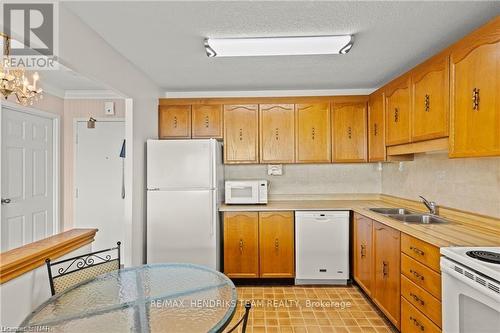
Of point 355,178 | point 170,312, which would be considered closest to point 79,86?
point 170,312

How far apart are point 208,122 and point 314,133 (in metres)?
1.37

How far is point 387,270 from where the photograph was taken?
2.45m

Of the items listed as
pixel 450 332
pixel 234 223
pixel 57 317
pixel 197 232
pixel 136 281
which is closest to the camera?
pixel 57 317

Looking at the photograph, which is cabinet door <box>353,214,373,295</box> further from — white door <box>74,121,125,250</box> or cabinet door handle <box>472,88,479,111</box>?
white door <box>74,121,125,250</box>

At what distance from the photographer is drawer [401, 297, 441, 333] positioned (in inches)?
72.2

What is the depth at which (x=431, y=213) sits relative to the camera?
105 inches

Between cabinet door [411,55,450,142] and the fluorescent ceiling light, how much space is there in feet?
2.16

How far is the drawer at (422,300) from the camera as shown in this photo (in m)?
1.77

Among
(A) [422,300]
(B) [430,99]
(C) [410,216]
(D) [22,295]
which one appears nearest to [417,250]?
(A) [422,300]

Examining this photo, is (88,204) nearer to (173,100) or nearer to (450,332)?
(173,100)

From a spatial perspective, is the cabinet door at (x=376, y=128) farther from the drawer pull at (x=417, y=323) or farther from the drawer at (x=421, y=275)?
the drawer pull at (x=417, y=323)

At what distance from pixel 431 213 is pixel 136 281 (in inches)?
103

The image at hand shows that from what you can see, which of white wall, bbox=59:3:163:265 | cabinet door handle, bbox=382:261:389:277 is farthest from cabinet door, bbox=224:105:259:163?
cabinet door handle, bbox=382:261:389:277

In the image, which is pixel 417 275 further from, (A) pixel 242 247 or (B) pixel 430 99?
(A) pixel 242 247
